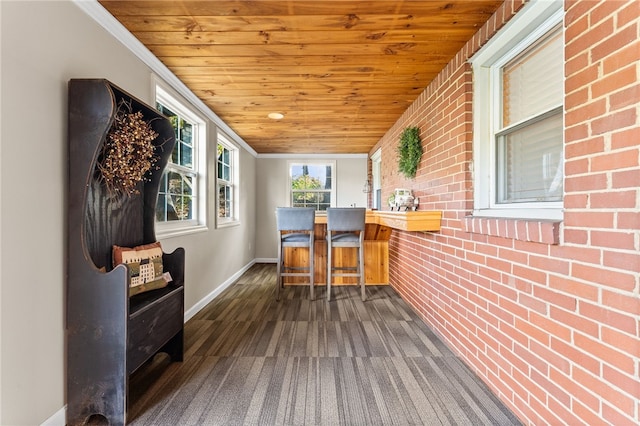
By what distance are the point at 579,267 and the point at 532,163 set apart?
709 mm

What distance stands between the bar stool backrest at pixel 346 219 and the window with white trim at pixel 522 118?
1.44m

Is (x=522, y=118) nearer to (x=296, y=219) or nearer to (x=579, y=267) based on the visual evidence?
(x=579, y=267)

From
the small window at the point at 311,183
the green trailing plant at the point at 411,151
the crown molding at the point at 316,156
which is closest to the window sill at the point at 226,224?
the small window at the point at 311,183

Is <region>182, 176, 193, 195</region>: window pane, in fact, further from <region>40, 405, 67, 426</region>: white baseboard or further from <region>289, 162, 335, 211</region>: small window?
<region>289, 162, 335, 211</region>: small window

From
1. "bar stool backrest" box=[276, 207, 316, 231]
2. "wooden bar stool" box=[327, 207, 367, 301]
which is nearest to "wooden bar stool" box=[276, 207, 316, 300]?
"bar stool backrest" box=[276, 207, 316, 231]

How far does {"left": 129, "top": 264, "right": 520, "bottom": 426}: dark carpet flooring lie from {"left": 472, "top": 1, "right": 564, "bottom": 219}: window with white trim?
3.58ft

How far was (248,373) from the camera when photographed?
184cm

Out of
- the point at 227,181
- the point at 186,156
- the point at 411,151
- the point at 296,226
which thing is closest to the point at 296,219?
the point at 296,226

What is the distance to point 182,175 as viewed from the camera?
2.87 m

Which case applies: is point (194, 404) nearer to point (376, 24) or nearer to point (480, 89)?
point (376, 24)

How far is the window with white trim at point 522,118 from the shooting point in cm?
142

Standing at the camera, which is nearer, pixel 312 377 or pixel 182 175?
pixel 312 377

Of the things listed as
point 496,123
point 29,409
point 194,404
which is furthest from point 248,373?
point 496,123

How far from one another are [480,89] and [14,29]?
98.3 inches
